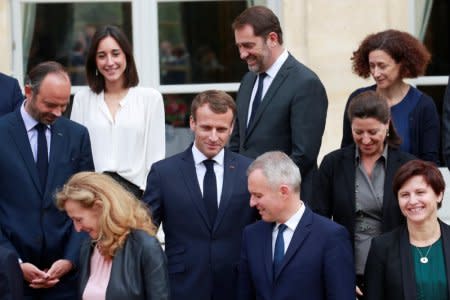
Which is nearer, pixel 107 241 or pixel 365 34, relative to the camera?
pixel 107 241

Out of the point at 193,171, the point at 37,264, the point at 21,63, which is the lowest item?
the point at 37,264

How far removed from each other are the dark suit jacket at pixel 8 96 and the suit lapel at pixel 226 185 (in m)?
1.32

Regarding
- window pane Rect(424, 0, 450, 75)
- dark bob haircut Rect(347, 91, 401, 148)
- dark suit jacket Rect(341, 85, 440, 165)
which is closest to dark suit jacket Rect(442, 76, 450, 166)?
dark suit jacket Rect(341, 85, 440, 165)

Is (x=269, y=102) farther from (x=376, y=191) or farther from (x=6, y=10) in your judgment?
(x=6, y=10)

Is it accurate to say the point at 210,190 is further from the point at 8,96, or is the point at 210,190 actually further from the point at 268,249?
the point at 8,96

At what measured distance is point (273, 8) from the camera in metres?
9.11

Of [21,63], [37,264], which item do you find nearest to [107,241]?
[37,264]

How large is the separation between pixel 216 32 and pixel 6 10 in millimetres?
1433

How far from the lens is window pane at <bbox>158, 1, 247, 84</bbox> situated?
30.1 feet

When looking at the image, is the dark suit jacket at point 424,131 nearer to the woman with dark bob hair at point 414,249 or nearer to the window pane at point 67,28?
the woman with dark bob hair at point 414,249

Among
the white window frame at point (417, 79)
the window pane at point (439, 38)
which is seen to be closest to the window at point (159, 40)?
the white window frame at point (417, 79)

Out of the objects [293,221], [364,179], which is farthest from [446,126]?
[293,221]

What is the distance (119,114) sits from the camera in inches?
303

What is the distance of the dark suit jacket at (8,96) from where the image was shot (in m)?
7.68
